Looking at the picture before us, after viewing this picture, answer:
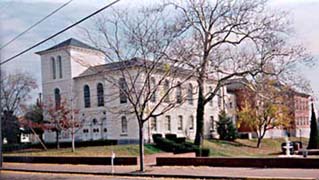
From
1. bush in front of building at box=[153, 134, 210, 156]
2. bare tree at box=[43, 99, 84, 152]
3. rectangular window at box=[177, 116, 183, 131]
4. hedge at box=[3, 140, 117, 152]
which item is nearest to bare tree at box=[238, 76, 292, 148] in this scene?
bush in front of building at box=[153, 134, 210, 156]

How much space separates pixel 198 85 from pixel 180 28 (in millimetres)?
5221

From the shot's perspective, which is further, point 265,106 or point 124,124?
point 124,124

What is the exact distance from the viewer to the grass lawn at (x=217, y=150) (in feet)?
118

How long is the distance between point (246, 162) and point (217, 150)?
23.1 m

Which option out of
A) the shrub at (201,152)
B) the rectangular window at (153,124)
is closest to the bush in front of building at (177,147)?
the shrub at (201,152)

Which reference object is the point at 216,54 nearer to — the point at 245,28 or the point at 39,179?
the point at 245,28

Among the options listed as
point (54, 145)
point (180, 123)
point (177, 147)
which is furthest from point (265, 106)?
point (54, 145)

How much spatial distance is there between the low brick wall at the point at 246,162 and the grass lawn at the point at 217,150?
12.0 meters

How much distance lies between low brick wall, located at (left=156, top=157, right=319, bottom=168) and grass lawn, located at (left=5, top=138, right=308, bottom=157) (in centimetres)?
1199

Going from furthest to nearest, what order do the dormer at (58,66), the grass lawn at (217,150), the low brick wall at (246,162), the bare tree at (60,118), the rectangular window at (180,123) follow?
the rectangular window at (180,123), the dormer at (58,66), the bare tree at (60,118), the grass lawn at (217,150), the low brick wall at (246,162)

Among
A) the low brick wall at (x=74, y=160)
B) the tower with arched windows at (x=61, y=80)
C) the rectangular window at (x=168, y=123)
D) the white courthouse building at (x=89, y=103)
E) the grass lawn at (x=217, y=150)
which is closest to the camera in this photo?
the low brick wall at (x=74, y=160)

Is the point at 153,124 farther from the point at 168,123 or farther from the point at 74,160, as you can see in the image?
the point at 74,160

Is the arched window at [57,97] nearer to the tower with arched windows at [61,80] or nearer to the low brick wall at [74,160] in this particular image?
the tower with arched windows at [61,80]

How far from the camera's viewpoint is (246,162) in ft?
68.0
